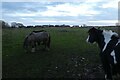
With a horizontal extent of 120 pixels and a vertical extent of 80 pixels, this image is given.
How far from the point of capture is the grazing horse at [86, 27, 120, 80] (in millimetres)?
10062

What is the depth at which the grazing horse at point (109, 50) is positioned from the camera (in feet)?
33.0

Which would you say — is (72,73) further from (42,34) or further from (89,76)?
(42,34)

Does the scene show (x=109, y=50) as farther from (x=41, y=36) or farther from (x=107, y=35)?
(x=41, y=36)

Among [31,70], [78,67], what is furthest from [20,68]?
[78,67]

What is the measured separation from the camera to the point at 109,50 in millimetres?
10688

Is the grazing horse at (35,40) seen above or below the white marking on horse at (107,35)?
below

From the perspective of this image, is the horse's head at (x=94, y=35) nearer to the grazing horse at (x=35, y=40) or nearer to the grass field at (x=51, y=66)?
the grass field at (x=51, y=66)

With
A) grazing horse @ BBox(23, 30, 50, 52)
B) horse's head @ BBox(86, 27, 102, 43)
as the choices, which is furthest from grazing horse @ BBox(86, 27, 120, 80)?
grazing horse @ BBox(23, 30, 50, 52)

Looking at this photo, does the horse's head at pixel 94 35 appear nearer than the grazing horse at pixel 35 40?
Yes

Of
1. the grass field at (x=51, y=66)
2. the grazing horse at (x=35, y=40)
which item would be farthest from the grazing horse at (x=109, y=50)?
the grazing horse at (x=35, y=40)

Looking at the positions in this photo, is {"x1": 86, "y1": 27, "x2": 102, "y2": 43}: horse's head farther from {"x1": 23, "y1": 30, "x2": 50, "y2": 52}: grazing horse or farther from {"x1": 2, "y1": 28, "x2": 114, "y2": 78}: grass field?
{"x1": 23, "y1": 30, "x2": 50, "y2": 52}: grazing horse

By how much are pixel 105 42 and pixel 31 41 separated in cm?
1185

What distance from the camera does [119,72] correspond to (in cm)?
1024

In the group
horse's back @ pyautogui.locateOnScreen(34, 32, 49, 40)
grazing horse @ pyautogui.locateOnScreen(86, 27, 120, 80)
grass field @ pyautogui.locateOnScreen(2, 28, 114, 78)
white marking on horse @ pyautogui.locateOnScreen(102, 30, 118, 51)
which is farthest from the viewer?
horse's back @ pyautogui.locateOnScreen(34, 32, 49, 40)
